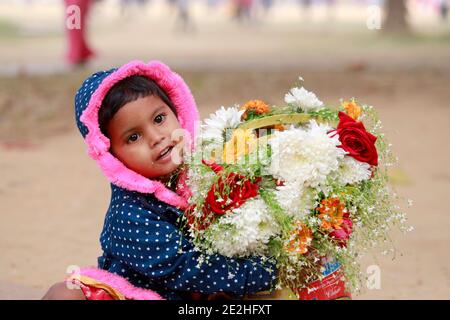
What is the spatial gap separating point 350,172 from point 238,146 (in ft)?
1.40

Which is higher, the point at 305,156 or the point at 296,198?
the point at 305,156

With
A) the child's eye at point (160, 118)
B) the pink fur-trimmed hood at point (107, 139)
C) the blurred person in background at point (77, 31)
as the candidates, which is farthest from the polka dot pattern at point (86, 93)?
the blurred person in background at point (77, 31)

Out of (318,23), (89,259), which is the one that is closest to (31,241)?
(89,259)

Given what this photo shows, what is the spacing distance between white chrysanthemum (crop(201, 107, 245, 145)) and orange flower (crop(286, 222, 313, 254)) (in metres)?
0.47

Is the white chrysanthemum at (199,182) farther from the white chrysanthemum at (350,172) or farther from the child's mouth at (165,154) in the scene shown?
the white chrysanthemum at (350,172)

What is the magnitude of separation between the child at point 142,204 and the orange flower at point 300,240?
0.13 meters

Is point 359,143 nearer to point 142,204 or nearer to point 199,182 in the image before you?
point 199,182

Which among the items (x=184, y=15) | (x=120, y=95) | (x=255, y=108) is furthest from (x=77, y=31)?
(x=184, y=15)

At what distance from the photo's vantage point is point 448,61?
14.5 m

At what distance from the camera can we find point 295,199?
2859 mm

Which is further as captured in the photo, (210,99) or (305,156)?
(210,99)

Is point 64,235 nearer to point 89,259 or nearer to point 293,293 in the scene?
point 89,259

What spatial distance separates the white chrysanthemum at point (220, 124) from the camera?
3.10 m

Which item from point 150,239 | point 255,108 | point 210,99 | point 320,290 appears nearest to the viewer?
point 150,239
